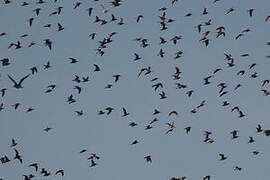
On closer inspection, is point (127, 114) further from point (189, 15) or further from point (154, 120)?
point (189, 15)

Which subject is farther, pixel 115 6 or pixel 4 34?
pixel 4 34

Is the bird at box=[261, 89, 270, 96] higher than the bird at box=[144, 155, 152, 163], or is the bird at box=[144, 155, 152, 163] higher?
Answer: the bird at box=[261, 89, 270, 96]

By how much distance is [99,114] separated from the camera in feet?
295

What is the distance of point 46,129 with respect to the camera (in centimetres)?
9075

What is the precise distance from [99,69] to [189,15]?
440 inches

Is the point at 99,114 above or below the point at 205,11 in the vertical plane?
below

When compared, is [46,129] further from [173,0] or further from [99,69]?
[173,0]

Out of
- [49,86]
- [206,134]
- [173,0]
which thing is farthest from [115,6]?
[206,134]

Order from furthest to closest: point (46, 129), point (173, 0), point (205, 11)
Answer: point (46, 129) → point (205, 11) → point (173, 0)

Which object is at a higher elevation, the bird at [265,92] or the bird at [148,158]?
the bird at [265,92]

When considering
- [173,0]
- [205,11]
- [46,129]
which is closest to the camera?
[173,0]

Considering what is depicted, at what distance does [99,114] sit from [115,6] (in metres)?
15.7

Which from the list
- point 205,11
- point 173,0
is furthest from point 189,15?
point 173,0

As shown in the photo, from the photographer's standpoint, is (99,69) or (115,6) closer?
(115,6)
